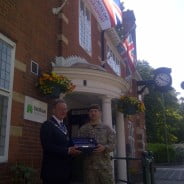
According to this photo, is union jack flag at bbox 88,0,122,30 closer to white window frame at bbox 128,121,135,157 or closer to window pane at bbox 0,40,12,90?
window pane at bbox 0,40,12,90

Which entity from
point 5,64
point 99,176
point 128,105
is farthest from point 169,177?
point 99,176

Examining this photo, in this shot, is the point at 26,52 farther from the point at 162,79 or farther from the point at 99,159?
the point at 162,79

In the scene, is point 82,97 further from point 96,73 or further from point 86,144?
point 86,144

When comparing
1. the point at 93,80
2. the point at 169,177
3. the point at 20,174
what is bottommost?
the point at 169,177

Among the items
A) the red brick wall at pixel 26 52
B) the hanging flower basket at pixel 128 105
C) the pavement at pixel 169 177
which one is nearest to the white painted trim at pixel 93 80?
the hanging flower basket at pixel 128 105

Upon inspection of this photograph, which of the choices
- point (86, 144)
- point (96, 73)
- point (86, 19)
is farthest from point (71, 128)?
point (86, 144)

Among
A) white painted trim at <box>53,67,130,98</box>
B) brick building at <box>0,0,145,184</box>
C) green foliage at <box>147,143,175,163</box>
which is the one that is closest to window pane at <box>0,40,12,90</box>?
brick building at <box>0,0,145,184</box>

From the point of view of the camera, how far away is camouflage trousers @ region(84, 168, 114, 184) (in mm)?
4586

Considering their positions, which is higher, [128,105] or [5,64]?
[5,64]

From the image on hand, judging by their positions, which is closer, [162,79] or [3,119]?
[3,119]

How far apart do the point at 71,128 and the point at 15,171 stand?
4.14 m

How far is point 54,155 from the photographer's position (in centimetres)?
438

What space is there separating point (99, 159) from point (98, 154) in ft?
0.24

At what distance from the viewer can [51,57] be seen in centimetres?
855
